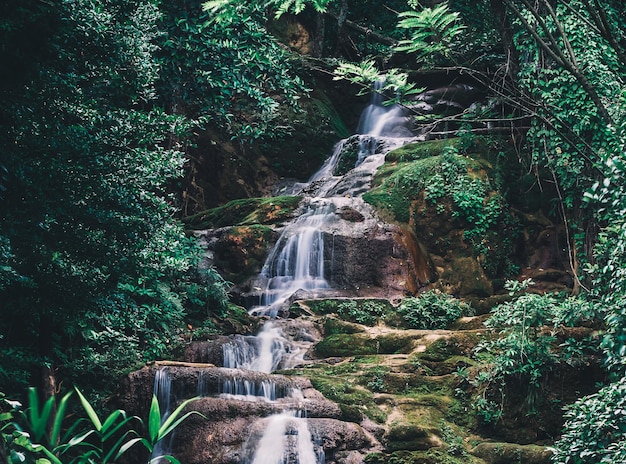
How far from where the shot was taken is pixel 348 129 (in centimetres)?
2117

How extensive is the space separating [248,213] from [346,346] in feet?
19.7

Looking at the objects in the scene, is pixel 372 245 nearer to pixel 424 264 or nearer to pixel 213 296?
pixel 424 264

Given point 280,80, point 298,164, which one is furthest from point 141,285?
point 298,164

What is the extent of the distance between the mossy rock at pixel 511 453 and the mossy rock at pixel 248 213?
26.3ft

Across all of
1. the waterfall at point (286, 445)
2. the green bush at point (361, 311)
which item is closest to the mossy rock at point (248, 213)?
the green bush at point (361, 311)

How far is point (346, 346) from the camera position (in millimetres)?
10227

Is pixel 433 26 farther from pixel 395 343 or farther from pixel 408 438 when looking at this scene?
pixel 395 343

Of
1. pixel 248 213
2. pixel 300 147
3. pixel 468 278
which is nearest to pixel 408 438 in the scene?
pixel 468 278

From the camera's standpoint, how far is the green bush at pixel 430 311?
11.2 meters

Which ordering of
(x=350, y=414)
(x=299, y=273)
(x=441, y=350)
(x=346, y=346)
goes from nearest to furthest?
(x=350, y=414) → (x=441, y=350) → (x=346, y=346) → (x=299, y=273)

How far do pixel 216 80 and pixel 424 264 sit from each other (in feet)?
21.9

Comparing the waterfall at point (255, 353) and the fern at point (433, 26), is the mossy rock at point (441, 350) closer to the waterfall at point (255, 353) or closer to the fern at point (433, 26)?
the waterfall at point (255, 353)

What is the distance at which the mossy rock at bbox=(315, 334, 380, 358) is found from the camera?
10.1 m

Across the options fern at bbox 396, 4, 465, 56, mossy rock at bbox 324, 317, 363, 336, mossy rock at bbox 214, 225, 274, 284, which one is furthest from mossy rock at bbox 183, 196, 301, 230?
fern at bbox 396, 4, 465, 56
